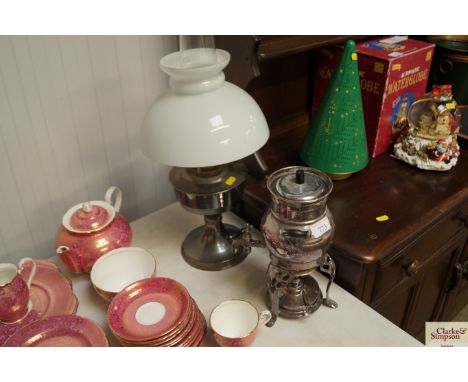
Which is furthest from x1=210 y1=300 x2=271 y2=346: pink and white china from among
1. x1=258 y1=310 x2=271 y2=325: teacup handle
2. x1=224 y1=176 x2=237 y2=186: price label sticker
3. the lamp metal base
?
x1=224 y1=176 x2=237 y2=186: price label sticker

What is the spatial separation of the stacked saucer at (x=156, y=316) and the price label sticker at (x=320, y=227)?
0.82ft

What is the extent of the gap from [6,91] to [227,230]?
0.54 metres

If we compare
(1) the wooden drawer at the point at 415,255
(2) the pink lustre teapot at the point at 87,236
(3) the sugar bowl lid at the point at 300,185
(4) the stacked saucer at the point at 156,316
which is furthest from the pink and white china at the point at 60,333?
(1) the wooden drawer at the point at 415,255

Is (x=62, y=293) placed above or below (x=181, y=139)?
below

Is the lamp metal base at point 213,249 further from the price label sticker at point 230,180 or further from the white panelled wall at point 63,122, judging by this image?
the white panelled wall at point 63,122

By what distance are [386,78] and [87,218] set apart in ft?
2.44

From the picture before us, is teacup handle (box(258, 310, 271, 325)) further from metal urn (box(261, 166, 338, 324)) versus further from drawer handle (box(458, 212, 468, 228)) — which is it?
drawer handle (box(458, 212, 468, 228))

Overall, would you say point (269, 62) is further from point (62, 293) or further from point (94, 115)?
point (62, 293)

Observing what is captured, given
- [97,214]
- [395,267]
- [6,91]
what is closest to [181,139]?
[97,214]

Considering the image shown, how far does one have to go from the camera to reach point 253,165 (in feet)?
3.34

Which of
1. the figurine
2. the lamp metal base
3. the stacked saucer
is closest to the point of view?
the stacked saucer

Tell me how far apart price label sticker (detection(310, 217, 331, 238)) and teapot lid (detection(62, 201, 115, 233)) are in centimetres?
43

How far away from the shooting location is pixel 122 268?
2.93 feet

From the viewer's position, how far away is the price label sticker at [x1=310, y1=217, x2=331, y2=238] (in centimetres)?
73
